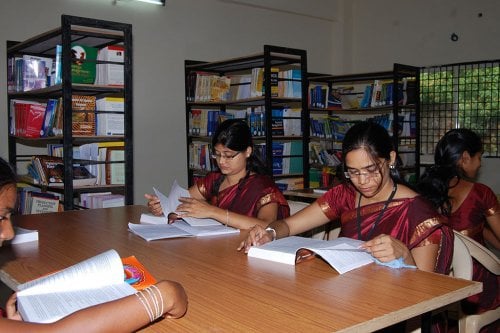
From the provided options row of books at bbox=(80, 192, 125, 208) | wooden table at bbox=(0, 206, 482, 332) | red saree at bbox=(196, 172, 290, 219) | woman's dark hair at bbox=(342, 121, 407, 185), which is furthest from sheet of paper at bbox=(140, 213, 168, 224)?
row of books at bbox=(80, 192, 125, 208)

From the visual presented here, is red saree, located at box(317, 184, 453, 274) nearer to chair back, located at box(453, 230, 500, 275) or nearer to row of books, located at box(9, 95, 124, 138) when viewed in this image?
chair back, located at box(453, 230, 500, 275)

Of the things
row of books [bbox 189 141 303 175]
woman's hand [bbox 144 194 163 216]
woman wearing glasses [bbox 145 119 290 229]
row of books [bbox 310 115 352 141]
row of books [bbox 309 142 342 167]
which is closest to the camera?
woman's hand [bbox 144 194 163 216]

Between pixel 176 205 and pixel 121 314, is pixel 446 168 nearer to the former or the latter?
pixel 176 205

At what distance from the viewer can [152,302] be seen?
3.61 feet

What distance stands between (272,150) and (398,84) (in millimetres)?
1780

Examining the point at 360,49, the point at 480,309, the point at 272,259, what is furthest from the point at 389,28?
the point at 272,259

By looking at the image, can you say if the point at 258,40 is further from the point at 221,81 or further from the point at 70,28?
the point at 70,28

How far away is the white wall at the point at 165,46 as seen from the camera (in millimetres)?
5512

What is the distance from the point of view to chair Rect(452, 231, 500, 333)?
6.30 feet

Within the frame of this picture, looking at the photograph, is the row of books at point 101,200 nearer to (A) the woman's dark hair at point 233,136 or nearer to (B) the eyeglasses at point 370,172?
(A) the woman's dark hair at point 233,136

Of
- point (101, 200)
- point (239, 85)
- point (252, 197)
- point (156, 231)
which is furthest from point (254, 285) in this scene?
point (239, 85)

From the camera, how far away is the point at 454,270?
1.94m

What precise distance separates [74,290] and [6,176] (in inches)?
12.9

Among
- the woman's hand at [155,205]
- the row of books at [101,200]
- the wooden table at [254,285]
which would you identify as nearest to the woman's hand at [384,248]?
the wooden table at [254,285]
